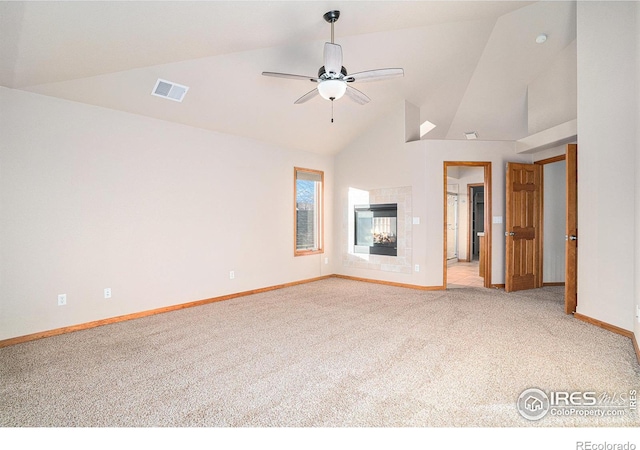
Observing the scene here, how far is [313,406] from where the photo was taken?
2.04 m

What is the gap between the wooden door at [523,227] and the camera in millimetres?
5375

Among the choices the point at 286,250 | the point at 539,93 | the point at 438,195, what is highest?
the point at 539,93

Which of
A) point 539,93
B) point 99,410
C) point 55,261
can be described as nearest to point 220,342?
point 99,410

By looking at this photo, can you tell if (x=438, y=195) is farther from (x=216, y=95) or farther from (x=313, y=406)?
(x=313, y=406)

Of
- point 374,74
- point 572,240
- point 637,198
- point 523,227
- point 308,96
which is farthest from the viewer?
point 523,227

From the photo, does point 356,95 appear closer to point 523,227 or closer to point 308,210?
point 308,210

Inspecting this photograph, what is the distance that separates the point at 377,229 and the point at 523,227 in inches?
92.3

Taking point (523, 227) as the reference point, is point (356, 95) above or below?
above

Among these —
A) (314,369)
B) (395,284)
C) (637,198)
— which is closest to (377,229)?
(395,284)

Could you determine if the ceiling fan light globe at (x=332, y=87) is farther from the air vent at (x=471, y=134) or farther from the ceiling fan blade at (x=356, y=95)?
the air vent at (x=471, y=134)

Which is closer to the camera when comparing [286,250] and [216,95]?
[216,95]

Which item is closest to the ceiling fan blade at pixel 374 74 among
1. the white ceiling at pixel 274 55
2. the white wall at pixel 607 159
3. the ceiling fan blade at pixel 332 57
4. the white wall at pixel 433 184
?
the ceiling fan blade at pixel 332 57

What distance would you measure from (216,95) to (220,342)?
291 cm

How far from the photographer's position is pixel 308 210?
6504 millimetres
